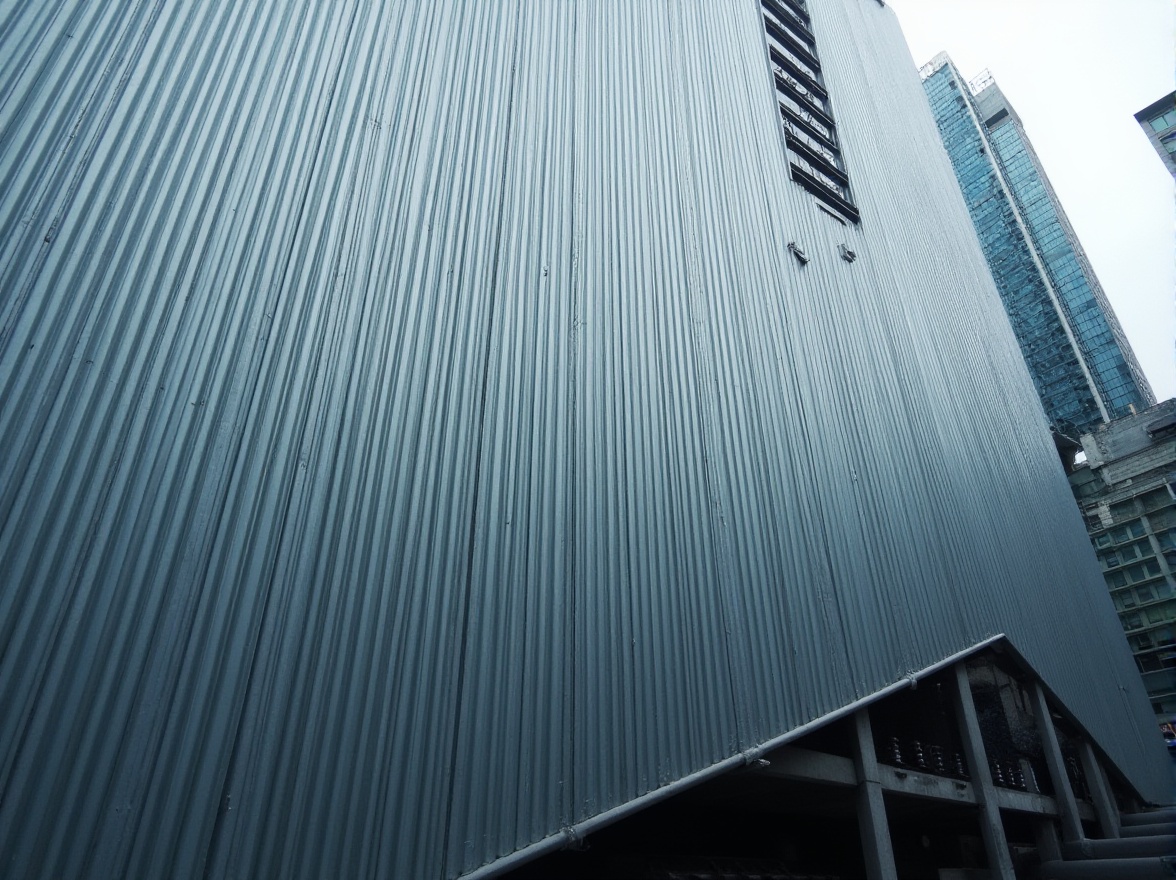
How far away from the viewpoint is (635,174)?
308 inches

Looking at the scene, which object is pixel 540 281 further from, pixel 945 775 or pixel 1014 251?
pixel 1014 251

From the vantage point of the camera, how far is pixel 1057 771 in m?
12.0

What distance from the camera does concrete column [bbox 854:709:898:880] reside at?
7.27 metres

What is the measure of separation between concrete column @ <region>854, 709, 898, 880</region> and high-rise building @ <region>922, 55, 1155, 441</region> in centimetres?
5367

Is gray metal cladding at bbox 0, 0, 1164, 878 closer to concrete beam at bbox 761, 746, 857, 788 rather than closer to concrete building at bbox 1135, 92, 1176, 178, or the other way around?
concrete beam at bbox 761, 746, 857, 788

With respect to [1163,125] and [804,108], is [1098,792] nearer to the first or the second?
[804,108]

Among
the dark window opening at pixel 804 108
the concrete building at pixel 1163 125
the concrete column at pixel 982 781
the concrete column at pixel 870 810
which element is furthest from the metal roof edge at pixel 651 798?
the concrete building at pixel 1163 125

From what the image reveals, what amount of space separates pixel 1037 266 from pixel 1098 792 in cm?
5775

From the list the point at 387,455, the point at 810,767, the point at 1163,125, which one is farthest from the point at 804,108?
the point at 1163,125

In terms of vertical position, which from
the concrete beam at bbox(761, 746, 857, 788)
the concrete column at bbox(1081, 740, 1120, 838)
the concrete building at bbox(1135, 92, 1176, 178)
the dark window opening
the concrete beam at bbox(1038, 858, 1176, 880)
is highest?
the concrete building at bbox(1135, 92, 1176, 178)

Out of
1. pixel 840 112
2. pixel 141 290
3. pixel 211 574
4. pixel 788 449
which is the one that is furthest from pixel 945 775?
pixel 840 112

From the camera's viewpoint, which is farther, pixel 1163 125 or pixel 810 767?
pixel 1163 125

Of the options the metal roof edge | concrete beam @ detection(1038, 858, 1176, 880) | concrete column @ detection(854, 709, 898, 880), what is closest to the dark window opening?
the metal roof edge

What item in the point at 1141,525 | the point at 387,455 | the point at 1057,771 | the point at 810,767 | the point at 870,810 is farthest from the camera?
the point at 1141,525
